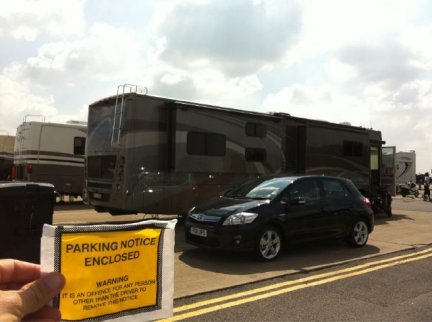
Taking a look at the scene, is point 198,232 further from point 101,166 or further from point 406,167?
point 406,167

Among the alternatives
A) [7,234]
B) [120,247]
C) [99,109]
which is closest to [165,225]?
[120,247]

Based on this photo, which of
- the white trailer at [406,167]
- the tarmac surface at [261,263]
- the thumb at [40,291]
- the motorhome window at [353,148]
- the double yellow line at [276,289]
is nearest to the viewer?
the thumb at [40,291]

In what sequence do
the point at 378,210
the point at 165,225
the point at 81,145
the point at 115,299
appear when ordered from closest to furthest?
the point at 115,299 → the point at 165,225 → the point at 378,210 → the point at 81,145

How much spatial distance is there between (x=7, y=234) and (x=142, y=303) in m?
2.19

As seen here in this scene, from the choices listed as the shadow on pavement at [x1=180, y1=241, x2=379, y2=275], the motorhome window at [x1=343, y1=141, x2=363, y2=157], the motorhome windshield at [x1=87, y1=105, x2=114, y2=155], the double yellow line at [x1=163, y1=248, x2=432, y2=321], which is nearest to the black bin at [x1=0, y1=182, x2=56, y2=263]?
the double yellow line at [x1=163, y1=248, x2=432, y2=321]

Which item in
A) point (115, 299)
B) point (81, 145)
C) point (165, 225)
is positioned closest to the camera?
point (115, 299)

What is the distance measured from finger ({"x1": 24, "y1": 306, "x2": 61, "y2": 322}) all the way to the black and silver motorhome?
352 inches

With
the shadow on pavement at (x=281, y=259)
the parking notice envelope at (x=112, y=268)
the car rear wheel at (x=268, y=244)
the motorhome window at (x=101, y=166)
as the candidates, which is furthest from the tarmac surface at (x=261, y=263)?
the parking notice envelope at (x=112, y=268)

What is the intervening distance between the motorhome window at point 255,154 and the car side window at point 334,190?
3453 millimetres

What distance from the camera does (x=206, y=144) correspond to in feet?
39.3

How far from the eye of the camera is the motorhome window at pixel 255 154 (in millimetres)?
12922

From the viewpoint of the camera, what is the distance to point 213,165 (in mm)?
12148

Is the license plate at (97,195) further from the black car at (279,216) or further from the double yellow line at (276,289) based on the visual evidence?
the double yellow line at (276,289)

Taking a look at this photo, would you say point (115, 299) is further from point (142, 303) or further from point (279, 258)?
point (279, 258)
